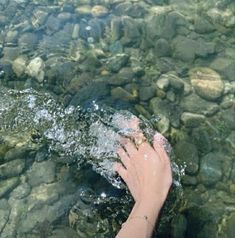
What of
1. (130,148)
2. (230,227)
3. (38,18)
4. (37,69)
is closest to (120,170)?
(130,148)

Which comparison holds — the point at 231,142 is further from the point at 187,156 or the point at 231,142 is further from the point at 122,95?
the point at 122,95

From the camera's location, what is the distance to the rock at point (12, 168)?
12.6ft

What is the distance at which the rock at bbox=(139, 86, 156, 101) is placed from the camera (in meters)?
4.25

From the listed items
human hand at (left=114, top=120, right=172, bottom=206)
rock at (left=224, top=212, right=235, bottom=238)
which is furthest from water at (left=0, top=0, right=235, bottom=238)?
human hand at (left=114, top=120, right=172, bottom=206)

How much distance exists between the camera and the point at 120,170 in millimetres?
3689

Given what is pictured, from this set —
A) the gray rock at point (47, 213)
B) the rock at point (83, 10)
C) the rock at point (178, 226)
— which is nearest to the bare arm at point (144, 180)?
the rock at point (178, 226)

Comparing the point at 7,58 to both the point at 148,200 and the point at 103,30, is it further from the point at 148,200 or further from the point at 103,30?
the point at 148,200

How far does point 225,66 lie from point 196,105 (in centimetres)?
66

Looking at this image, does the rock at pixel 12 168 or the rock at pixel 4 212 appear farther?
the rock at pixel 12 168

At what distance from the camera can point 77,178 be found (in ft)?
12.3

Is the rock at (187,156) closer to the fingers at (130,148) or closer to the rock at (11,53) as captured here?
the fingers at (130,148)

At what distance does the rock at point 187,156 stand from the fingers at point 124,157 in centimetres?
48

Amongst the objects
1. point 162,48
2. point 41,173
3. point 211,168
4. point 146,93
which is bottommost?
point 41,173

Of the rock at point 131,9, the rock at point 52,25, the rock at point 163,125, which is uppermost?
the rock at point 131,9
